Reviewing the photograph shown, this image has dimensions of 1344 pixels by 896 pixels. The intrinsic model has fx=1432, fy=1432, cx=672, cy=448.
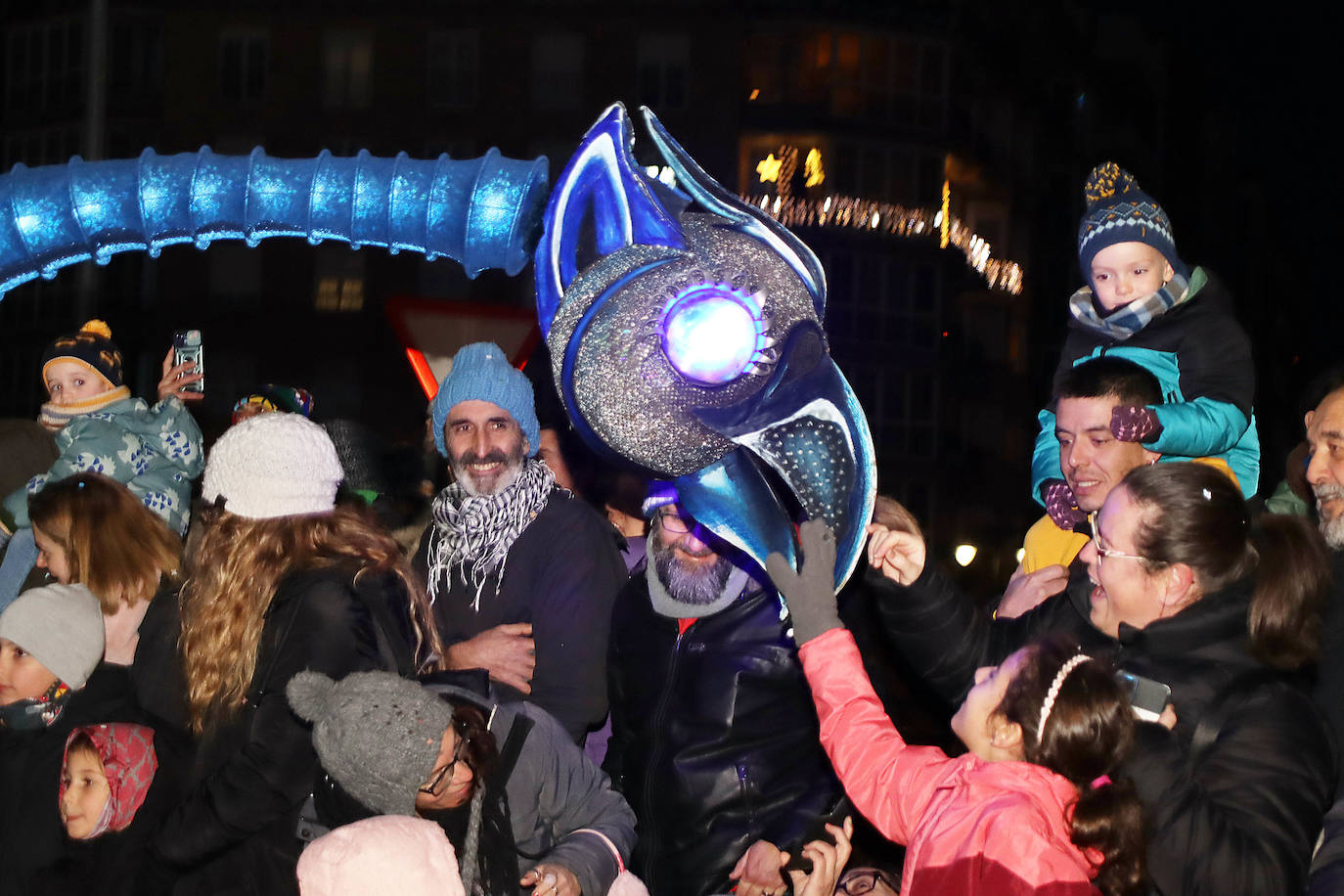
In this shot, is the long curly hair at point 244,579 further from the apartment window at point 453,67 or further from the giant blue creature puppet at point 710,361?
the apartment window at point 453,67

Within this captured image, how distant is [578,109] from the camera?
94.5 ft

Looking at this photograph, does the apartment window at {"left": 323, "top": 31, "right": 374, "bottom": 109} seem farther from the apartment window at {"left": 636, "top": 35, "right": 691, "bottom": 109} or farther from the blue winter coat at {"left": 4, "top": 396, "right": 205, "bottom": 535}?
the blue winter coat at {"left": 4, "top": 396, "right": 205, "bottom": 535}

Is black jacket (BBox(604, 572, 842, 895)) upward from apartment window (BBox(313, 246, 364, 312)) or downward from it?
downward

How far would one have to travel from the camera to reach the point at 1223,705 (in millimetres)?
2756

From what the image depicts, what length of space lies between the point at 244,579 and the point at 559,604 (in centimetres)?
100

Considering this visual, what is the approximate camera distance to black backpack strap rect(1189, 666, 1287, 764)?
2734 mm

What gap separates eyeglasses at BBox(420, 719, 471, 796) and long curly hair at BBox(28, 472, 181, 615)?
1.50 m

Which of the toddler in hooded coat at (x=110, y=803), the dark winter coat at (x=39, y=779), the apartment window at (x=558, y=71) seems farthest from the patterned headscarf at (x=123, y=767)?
the apartment window at (x=558, y=71)

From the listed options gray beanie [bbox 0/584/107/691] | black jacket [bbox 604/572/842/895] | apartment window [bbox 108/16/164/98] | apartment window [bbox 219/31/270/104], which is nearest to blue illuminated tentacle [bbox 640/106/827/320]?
black jacket [bbox 604/572/842/895]

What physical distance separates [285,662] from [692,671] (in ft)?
3.65

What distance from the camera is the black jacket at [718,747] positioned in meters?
3.81

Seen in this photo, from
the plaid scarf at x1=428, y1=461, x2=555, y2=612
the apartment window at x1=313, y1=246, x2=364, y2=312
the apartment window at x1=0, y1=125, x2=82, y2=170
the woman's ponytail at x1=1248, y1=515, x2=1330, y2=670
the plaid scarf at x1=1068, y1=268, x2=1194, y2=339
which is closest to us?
the woman's ponytail at x1=1248, y1=515, x2=1330, y2=670

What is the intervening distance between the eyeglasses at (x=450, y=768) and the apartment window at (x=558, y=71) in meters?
26.8

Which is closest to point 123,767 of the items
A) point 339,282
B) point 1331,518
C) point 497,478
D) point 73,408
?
point 497,478
